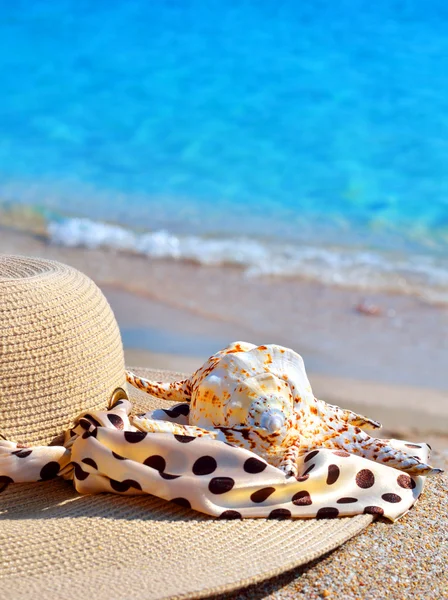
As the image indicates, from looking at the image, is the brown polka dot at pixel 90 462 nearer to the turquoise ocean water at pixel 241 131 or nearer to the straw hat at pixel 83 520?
the straw hat at pixel 83 520

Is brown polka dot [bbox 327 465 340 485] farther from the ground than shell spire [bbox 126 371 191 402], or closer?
closer

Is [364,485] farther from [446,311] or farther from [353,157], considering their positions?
[353,157]

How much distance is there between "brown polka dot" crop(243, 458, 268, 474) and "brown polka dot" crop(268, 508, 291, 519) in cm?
13

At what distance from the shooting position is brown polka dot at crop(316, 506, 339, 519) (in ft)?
8.38

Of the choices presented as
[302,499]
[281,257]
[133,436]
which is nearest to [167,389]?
[133,436]

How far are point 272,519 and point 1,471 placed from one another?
85cm

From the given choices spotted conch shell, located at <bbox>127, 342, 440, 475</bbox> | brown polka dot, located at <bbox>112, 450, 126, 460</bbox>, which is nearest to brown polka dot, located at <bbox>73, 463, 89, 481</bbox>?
brown polka dot, located at <bbox>112, 450, 126, 460</bbox>

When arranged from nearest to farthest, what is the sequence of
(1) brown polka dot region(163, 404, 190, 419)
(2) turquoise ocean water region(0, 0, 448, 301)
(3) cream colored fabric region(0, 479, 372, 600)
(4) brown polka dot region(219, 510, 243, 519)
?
(3) cream colored fabric region(0, 479, 372, 600)
(4) brown polka dot region(219, 510, 243, 519)
(1) brown polka dot region(163, 404, 190, 419)
(2) turquoise ocean water region(0, 0, 448, 301)

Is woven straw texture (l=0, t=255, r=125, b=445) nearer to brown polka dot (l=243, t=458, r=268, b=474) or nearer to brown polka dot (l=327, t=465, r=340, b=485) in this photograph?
brown polka dot (l=243, t=458, r=268, b=474)

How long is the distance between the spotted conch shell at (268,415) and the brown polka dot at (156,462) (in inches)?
5.5

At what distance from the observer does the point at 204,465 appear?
2547mm

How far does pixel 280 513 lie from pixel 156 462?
0.42 meters

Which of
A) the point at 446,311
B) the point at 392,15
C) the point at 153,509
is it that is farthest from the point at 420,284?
the point at 392,15

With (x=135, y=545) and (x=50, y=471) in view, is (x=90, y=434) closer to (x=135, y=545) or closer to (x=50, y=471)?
(x=50, y=471)
